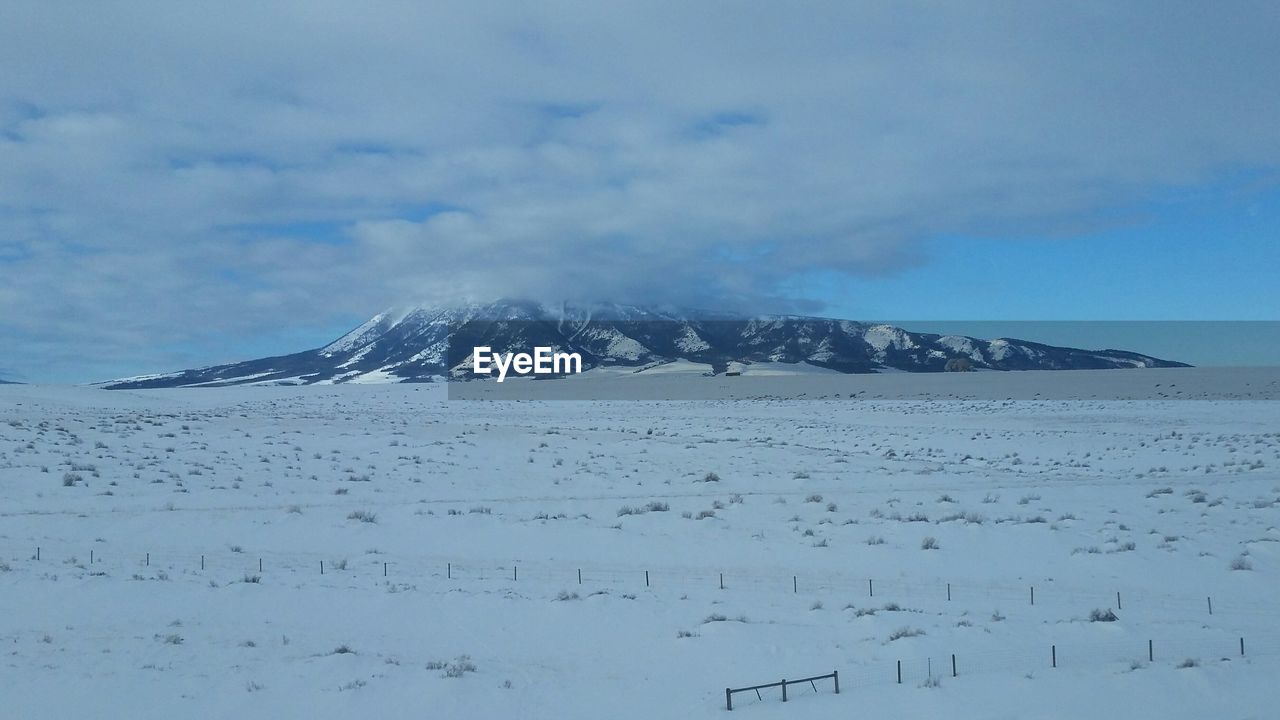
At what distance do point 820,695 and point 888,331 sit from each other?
134781 millimetres

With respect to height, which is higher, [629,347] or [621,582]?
[629,347]

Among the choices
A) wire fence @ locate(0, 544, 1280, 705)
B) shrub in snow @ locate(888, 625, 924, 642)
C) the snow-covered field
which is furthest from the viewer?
shrub in snow @ locate(888, 625, 924, 642)

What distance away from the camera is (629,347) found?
471 feet

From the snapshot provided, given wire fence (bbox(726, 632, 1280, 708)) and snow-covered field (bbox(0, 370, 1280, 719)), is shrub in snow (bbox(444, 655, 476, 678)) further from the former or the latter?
wire fence (bbox(726, 632, 1280, 708))

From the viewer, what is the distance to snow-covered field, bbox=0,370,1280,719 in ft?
30.1

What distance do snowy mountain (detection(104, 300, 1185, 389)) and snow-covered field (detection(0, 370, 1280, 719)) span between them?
7915cm

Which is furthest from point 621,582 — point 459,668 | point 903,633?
point 903,633

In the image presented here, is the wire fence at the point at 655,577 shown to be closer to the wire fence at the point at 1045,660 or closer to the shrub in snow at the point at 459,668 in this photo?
the wire fence at the point at 1045,660

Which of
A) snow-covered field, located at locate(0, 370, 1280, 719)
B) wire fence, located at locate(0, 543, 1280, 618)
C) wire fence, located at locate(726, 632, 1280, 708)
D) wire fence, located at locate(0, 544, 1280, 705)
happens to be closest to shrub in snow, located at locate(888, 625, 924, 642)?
snow-covered field, located at locate(0, 370, 1280, 719)

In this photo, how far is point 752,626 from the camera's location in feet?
37.7

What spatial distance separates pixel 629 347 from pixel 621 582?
129852 mm

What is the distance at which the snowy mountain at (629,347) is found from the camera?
121525 mm

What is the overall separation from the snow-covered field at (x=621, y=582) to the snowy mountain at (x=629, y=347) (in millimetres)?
79153

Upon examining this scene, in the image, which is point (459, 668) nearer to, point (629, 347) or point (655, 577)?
point (655, 577)
